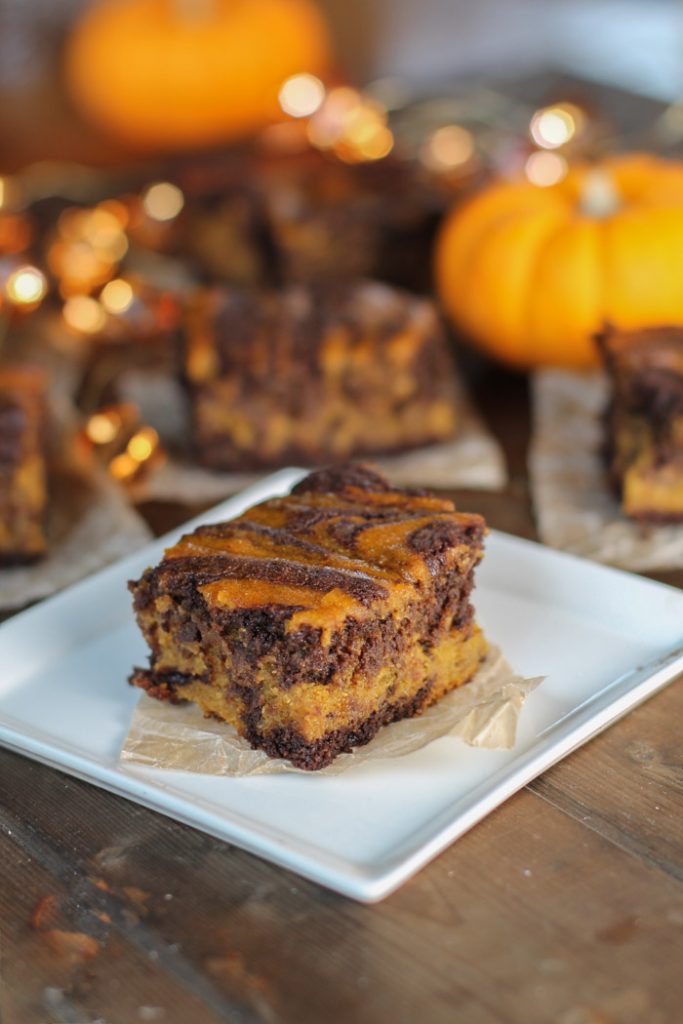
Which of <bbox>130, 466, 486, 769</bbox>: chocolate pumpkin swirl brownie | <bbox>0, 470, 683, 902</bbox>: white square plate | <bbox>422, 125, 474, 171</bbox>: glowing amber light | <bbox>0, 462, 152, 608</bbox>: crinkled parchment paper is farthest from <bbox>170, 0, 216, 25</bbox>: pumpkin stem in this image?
<bbox>130, 466, 486, 769</bbox>: chocolate pumpkin swirl brownie

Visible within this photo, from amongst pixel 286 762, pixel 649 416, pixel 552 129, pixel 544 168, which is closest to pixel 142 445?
pixel 649 416

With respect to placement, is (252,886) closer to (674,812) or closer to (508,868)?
(508,868)

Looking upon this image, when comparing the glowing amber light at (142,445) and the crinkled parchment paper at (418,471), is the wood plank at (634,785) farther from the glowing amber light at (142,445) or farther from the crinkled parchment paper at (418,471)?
the glowing amber light at (142,445)

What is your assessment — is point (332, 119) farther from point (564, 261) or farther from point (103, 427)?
point (103, 427)

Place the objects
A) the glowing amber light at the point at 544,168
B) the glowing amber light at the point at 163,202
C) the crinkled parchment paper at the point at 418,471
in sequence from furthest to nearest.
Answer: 1. the glowing amber light at the point at 163,202
2. the glowing amber light at the point at 544,168
3. the crinkled parchment paper at the point at 418,471

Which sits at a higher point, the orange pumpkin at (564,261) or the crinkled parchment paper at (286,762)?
the orange pumpkin at (564,261)

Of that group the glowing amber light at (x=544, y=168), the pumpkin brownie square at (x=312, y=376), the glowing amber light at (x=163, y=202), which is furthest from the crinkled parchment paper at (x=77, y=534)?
the glowing amber light at (x=544, y=168)

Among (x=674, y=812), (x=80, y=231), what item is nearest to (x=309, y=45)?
(x=80, y=231)
